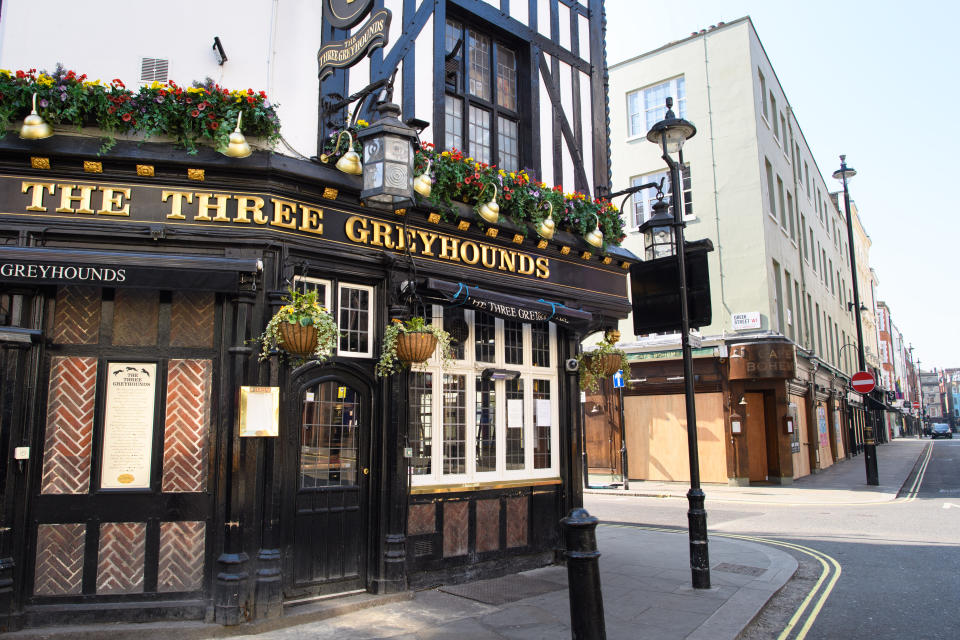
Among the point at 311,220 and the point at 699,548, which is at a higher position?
the point at 311,220

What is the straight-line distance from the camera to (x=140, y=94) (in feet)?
20.7

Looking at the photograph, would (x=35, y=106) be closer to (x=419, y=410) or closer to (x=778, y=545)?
(x=419, y=410)

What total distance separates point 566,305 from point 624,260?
5.65ft

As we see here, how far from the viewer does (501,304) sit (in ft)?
25.9

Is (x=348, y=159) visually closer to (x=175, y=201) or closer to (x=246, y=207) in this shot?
(x=246, y=207)

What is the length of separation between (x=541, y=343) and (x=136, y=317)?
17.4 feet

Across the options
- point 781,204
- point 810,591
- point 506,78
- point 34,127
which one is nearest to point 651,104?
point 781,204

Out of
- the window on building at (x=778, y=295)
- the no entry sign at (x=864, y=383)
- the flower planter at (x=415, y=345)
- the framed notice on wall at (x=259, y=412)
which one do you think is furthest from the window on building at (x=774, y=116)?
the framed notice on wall at (x=259, y=412)

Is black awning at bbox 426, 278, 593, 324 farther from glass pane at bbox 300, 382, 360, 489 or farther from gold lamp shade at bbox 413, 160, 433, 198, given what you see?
glass pane at bbox 300, 382, 360, 489

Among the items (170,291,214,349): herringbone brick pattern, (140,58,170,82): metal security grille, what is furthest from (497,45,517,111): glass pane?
(170,291,214,349): herringbone brick pattern

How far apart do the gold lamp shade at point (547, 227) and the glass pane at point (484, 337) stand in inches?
53.1

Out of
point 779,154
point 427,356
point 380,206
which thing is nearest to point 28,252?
point 380,206

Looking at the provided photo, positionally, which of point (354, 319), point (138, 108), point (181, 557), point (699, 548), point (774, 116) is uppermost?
point (774, 116)

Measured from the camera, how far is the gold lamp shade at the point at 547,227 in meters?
8.99
